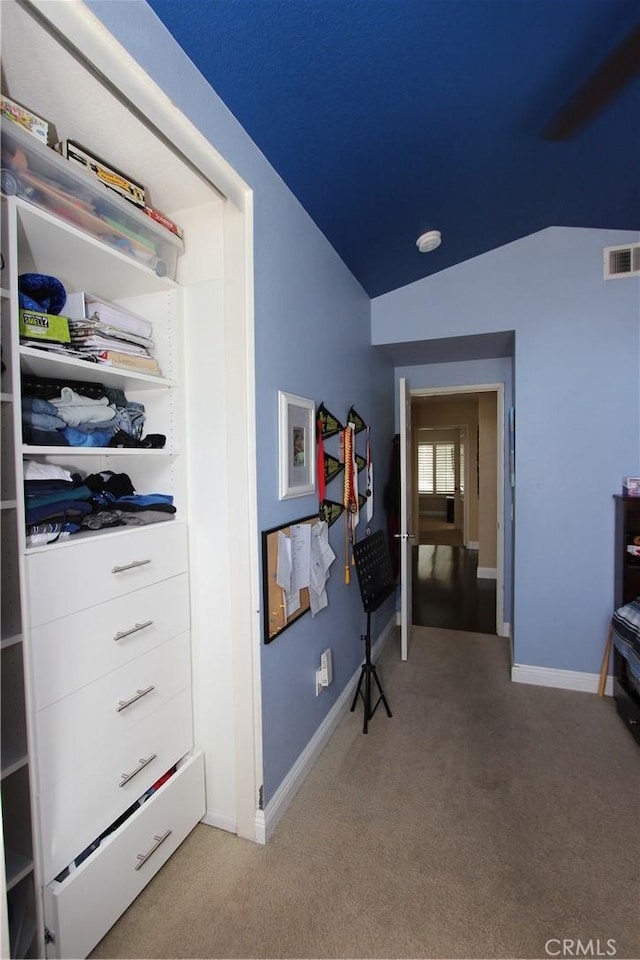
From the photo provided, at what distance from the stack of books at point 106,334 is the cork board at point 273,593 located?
78 cm

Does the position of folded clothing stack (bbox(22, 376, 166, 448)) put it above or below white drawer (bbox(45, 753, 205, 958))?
above

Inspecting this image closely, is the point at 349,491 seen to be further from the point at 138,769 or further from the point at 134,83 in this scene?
the point at 134,83

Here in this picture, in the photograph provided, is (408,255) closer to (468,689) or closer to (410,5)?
(410,5)

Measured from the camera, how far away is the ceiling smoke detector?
2.50 meters

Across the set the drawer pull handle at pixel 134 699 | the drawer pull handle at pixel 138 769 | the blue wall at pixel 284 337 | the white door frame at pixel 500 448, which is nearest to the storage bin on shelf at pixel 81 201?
the blue wall at pixel 284 337

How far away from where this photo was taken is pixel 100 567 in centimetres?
135

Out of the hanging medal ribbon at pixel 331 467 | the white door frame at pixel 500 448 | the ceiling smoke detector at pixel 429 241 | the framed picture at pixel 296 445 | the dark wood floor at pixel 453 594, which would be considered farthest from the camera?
the dark wood floor at pixel 453 594

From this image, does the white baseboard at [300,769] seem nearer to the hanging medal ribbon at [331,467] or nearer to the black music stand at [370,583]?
the black music stand at [370,583]

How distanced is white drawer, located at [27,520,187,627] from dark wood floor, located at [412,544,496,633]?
3025 millimetres

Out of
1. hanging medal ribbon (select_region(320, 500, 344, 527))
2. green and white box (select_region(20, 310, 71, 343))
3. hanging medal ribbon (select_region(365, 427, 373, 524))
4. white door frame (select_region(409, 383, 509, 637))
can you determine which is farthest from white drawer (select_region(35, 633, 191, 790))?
white door frame (select_region(409, 383, 509, 637))

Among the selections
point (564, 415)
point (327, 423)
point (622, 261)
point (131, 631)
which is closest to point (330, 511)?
point (327, 423)

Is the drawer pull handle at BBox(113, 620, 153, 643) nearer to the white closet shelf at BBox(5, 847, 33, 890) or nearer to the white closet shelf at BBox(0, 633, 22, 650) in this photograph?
the white closet shelf at BBox(0, 633, 22, 650)

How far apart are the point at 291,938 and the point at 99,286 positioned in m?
2.27

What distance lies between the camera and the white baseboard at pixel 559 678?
111 inches
